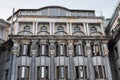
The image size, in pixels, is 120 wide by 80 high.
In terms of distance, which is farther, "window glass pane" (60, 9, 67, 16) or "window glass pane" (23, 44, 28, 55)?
"window glass pane" (60, 9, 67, 16)

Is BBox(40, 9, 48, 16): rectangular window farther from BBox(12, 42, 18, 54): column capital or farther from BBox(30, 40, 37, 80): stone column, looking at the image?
BBox(12, 42, 18, 54): column capital

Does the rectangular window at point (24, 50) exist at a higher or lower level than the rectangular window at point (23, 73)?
higher

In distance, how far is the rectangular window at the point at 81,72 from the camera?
3089 centimetres

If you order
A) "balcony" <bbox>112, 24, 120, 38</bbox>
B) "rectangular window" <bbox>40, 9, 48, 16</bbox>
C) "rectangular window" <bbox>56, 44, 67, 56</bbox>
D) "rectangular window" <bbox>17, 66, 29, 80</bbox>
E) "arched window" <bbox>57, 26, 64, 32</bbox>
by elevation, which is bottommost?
"rectangular window" <bbox>17, 66, 29, 80</bbox>

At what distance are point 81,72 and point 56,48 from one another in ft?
18.3

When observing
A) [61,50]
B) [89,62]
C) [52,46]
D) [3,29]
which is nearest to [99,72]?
[89,62]

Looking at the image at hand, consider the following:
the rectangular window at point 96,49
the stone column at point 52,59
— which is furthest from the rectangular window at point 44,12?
the rectangular window at point 96,49

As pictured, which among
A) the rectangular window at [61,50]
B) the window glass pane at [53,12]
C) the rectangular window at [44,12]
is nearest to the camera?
the rectangular window at [61,50]

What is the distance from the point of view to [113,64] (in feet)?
114

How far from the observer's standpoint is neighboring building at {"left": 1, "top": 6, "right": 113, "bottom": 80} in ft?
101

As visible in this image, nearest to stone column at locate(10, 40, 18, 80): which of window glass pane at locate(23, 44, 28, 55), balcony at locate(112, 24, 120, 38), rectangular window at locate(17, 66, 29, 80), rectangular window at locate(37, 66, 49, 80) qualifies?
rectangular window at locate(17, 66, 29, 80)

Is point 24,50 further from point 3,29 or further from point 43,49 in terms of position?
point 3,29

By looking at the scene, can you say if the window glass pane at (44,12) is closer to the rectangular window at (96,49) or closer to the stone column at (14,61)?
the stone column at (14,61)

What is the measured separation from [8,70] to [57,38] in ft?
30.4
